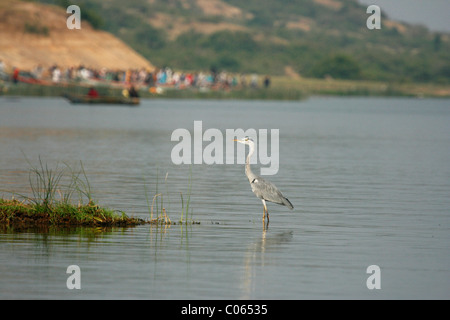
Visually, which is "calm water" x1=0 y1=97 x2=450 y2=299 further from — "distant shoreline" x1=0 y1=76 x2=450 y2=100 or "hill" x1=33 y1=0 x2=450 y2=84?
"hill" x1=33 y1=0 x2=450 y2=84

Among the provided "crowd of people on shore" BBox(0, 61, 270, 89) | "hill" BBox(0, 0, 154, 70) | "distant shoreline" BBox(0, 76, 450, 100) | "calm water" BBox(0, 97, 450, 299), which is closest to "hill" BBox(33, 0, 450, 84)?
"distant shoreline" BBox(0, 76, 450, 100)

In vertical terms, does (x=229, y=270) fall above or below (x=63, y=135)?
below

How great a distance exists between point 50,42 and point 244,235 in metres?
107

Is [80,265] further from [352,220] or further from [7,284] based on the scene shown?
[352,220]

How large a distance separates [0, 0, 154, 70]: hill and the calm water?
253 ft

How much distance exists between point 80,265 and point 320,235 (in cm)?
483

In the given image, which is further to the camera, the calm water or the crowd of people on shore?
the crowd of people on shore

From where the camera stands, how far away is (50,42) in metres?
121

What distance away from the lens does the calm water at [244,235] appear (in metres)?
13.0

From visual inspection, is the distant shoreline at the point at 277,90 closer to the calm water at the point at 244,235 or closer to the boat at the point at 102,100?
the boat at the point at 102,100

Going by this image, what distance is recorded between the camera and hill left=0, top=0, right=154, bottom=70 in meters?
113

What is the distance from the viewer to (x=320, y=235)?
17.1 meters

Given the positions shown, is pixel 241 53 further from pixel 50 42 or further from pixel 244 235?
pixel 244 235
